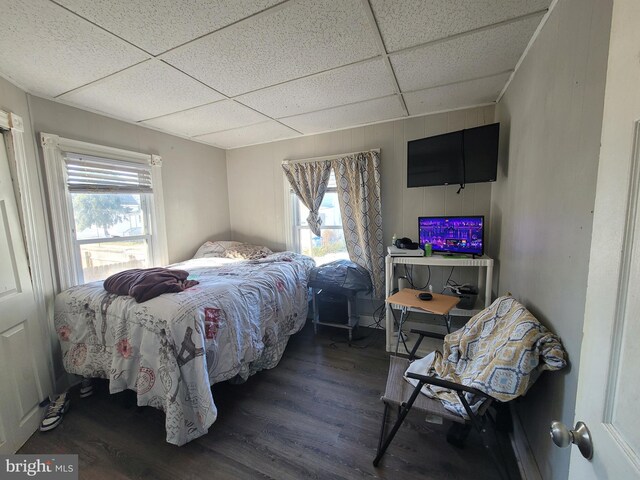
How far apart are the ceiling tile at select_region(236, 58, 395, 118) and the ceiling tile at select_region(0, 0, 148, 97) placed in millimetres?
858

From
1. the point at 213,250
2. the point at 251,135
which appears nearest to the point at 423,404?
the point at 213,250

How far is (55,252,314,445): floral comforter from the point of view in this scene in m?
1.55

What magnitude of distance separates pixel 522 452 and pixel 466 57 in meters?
2.35

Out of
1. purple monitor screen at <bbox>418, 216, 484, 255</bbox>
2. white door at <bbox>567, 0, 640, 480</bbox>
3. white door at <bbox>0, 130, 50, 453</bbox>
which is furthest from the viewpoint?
purple monitor screen at <bbox>418, 216, 484, 255</bbox>

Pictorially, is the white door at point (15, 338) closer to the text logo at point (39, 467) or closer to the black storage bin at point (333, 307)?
the text logo at point (39, 467)

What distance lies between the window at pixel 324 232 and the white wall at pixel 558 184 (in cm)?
185

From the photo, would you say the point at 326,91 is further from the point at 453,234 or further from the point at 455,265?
the point at 455,265

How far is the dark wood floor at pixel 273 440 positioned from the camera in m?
1.42

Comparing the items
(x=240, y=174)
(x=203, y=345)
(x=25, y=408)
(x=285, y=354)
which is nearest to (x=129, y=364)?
(x=203, y=345)

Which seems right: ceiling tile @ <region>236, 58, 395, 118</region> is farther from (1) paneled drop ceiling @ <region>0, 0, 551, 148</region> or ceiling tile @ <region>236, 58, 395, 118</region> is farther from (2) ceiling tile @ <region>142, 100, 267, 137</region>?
(2) ceiling tile @ <region>142, 100, 267, 137</region>

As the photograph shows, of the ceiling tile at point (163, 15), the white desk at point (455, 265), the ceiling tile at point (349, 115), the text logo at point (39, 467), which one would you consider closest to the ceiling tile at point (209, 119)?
the ceiling tile at point (349, 115)

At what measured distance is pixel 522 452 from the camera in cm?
143

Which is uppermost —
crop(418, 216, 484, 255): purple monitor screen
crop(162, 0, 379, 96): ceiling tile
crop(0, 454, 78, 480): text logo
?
crop(162, 0, 379, 96): ceiling tile

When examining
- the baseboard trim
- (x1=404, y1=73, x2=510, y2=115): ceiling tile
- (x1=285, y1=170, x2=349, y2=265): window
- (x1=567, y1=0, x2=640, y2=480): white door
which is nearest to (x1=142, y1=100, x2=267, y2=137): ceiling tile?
(x1=285, y1=170, x2=349, y2=265): window
